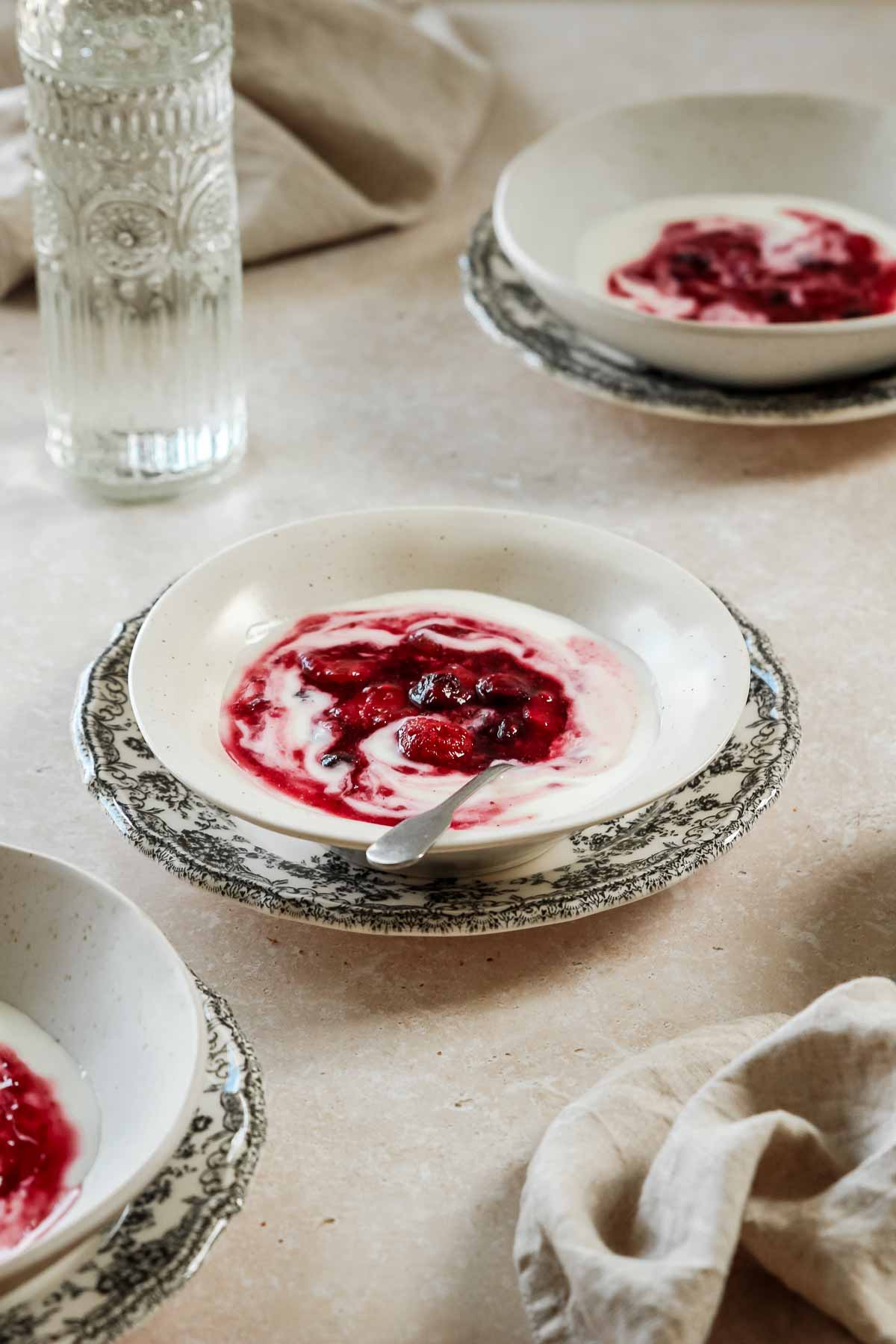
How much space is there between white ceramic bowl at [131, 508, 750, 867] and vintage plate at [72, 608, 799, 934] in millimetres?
31

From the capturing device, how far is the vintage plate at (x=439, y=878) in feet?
3.03

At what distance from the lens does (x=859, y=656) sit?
4.16 ft

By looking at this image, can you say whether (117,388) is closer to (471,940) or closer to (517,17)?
(471,940)

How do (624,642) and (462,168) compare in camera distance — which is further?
(462,168)

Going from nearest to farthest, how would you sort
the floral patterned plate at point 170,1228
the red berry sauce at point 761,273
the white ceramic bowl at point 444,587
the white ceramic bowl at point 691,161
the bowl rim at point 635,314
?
the floral patterned plate at point 170,1228, the white ceramic bowl at point 444,587, the bowl rim at point 635,314, the red berry sauce at point 761,273, the white ceramic bowl at point 691,161

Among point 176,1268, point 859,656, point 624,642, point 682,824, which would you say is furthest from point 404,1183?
point 859,656

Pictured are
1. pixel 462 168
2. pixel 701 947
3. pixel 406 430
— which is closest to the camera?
pixel 701 947

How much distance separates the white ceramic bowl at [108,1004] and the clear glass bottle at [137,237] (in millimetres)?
660

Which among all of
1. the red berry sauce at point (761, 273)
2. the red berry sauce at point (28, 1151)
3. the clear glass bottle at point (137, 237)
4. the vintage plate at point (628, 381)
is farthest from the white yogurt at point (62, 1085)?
the red berry sauce at point (761, 273)

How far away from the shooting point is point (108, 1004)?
2.58ft

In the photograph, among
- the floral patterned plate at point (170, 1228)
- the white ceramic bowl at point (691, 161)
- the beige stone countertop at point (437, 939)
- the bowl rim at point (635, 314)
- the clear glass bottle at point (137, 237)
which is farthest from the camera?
the white ceramic bowl at point (691, 161)

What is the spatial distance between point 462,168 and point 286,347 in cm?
47

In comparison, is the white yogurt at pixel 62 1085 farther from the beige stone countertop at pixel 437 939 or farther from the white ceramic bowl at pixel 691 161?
the white ceramic bowl at pixel 691 161

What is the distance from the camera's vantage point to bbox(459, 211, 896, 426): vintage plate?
4.72ft
